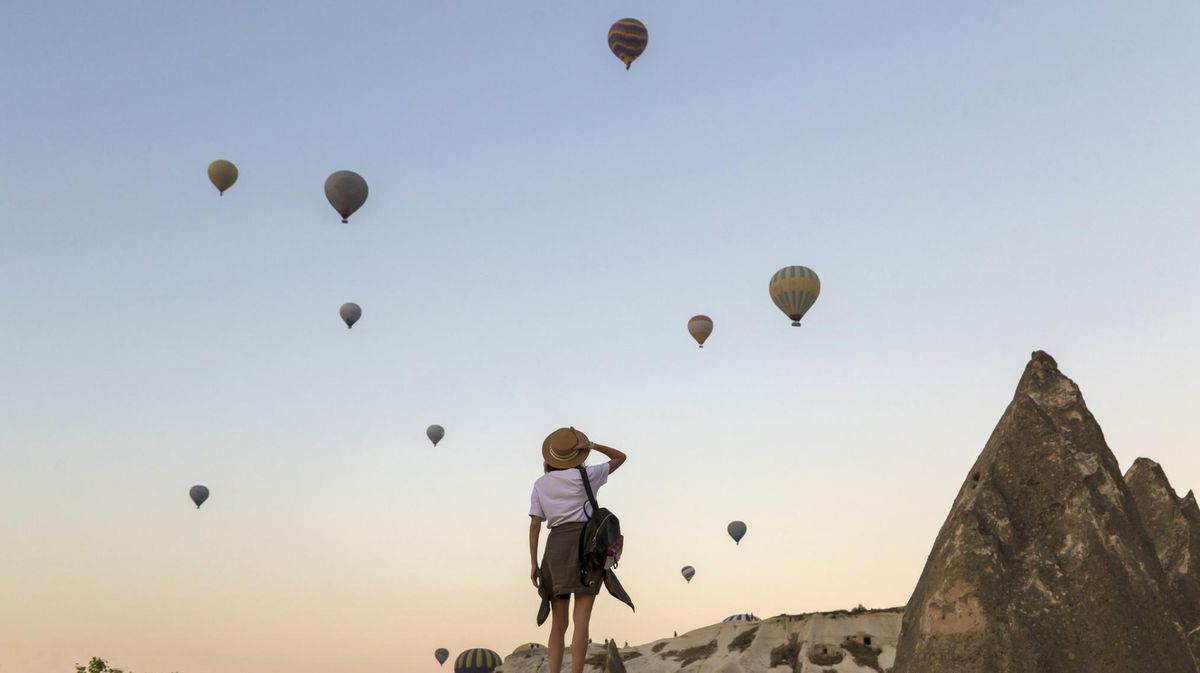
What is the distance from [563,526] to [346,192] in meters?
55.4

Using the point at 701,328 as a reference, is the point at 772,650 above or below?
below

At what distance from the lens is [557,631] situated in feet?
44.0

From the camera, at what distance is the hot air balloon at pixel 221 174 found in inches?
2990

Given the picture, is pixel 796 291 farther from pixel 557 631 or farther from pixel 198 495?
pixel 557 631

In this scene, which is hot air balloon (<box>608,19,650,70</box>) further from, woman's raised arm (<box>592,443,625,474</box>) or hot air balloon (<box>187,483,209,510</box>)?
woman's raised arm (<box>592,443,625,474</box>)

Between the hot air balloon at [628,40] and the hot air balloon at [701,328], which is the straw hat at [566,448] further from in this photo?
the hot air balloon at [701,328]

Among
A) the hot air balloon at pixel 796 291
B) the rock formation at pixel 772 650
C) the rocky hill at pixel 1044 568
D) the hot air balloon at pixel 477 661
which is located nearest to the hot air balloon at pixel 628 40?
the hot air balloon at pixel 796 291

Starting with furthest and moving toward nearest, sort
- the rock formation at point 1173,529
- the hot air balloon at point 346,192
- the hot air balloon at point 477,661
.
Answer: the hot air balloon at point 346,192
the hot air balloon at point 477,661
the rock formation at point 1173,529

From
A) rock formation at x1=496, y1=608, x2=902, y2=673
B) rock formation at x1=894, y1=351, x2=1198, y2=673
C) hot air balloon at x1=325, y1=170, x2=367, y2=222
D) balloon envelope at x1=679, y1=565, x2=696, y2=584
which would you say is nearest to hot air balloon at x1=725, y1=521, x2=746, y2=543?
balloon envelope at x1=679, y1=565, x2=696, y2=584

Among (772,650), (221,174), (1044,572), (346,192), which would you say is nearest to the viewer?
(1044,572)

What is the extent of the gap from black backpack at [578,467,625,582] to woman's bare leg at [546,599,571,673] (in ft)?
1.96

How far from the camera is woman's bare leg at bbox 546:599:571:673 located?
13.3 meters

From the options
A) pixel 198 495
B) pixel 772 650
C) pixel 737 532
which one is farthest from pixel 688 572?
pixel 772 650

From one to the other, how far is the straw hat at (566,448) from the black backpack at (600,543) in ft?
2.12
